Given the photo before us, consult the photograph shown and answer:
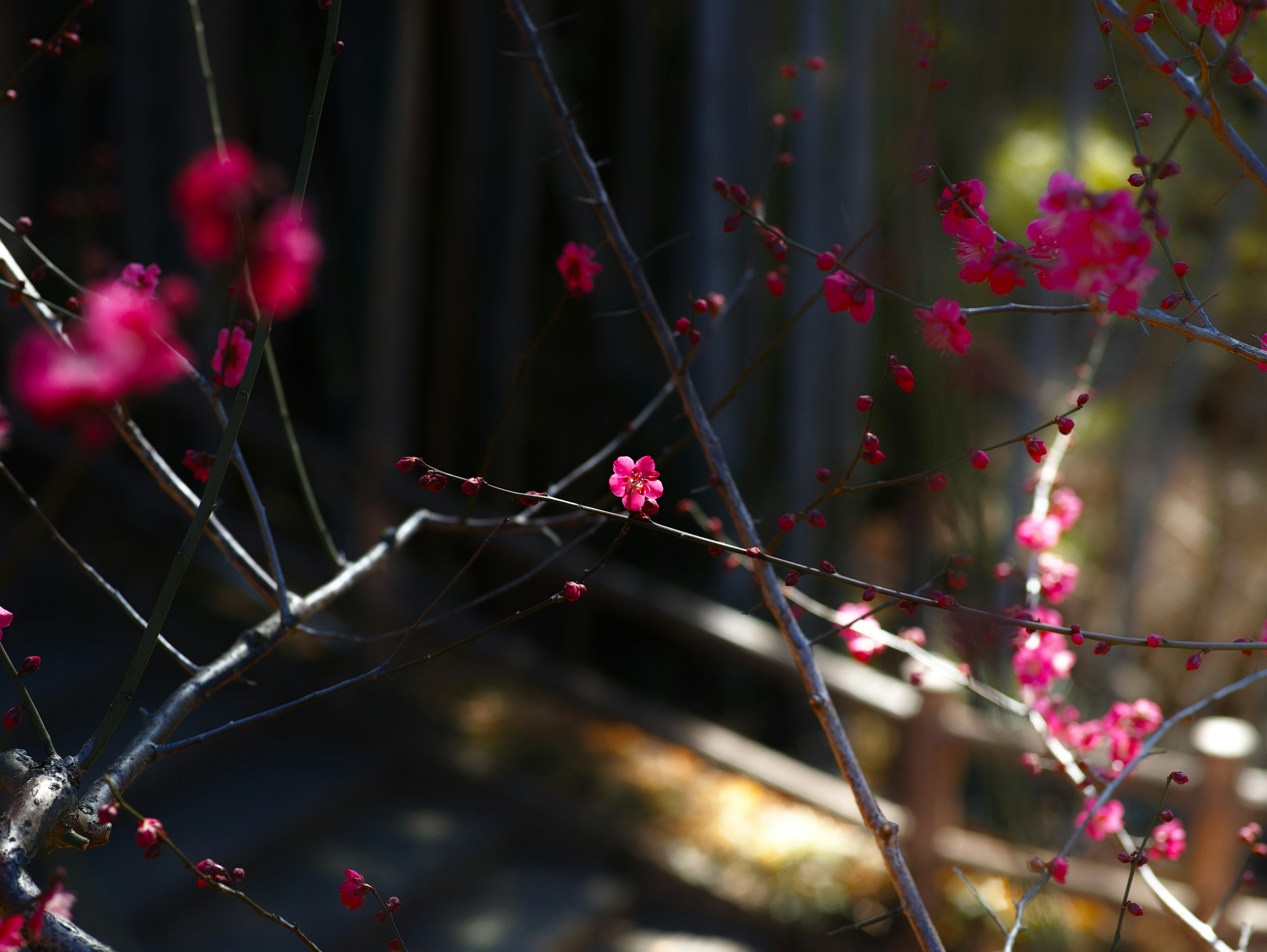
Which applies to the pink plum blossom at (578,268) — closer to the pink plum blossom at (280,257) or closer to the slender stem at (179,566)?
the slender stem at (179,566)

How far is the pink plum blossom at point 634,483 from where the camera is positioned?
2.71 ft

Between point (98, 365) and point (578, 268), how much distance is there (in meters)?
0.71

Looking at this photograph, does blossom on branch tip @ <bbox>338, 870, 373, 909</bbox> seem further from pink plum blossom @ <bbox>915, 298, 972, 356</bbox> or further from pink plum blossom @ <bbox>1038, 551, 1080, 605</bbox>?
pink plum blossom @ <bbox>1038, 551, 1080, 605</bbox>

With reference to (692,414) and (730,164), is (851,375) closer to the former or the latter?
(730,164)

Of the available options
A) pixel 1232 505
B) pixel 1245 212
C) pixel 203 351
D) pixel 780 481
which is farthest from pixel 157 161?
pixel 1232 505

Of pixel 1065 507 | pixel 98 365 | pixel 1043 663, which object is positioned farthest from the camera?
pixel 1065 507

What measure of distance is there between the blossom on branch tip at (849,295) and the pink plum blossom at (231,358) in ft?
1.62

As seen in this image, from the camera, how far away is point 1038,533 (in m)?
1.19

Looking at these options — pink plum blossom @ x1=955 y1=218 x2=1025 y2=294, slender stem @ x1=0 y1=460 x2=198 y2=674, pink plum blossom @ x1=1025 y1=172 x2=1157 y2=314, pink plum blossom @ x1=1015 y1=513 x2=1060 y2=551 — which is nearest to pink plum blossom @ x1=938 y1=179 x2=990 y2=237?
pink plum blossom @ x1=955 y1=218 x2=1025 y2=294

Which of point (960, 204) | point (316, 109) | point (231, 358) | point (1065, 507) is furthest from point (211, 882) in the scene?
point (1065, 507)

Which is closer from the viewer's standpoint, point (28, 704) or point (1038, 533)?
point (28, 704)

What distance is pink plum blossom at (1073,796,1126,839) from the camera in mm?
1018

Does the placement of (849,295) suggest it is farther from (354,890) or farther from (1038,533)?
(354,890)

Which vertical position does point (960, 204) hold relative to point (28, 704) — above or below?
above
